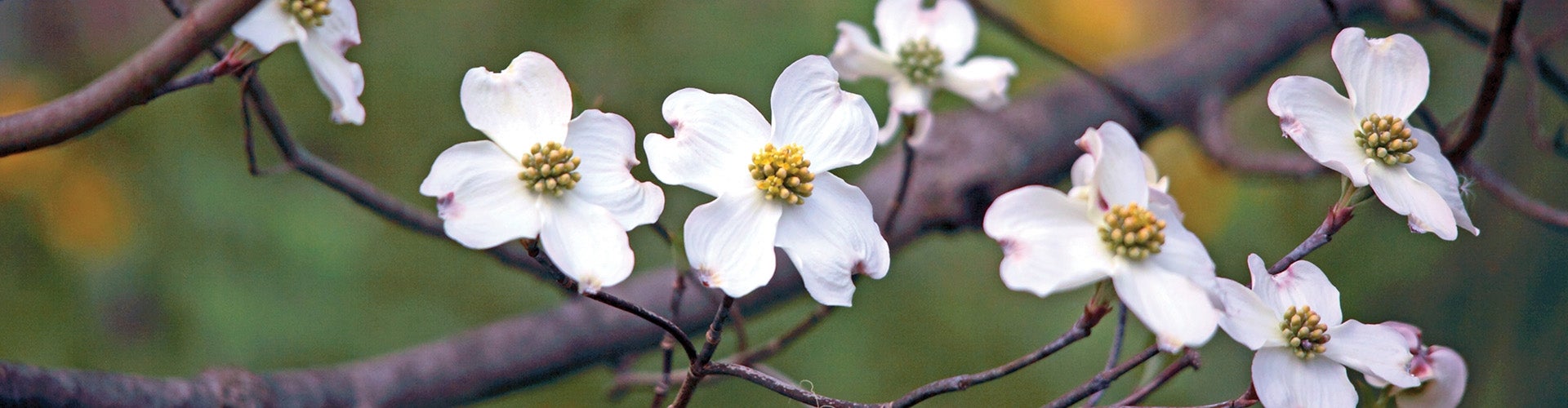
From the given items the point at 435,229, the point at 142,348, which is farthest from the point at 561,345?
the point at 142,348

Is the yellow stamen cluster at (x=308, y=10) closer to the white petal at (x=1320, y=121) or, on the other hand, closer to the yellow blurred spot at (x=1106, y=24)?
the white petal at (x=1320, y=121)

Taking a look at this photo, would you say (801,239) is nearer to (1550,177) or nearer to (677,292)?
(677,292)

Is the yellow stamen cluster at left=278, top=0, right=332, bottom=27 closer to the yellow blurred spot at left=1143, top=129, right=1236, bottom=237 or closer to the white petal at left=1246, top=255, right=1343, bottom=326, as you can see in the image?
the white petal at left=1246, top=255, right=1343, bottom=326

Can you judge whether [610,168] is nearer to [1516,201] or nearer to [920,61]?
[920,61]

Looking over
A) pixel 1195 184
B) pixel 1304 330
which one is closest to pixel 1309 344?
pixel 1304 330

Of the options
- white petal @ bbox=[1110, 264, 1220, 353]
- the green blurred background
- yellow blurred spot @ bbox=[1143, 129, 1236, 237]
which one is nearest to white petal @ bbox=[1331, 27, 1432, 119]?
white petal @ bbox=[1110, 264, 1220, 353]

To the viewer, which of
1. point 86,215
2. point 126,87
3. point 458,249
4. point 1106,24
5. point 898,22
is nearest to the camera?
point 126,87

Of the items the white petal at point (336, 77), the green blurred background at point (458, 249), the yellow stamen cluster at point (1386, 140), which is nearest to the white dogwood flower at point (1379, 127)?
the yellow stamen cluster at point (1386, 140)
